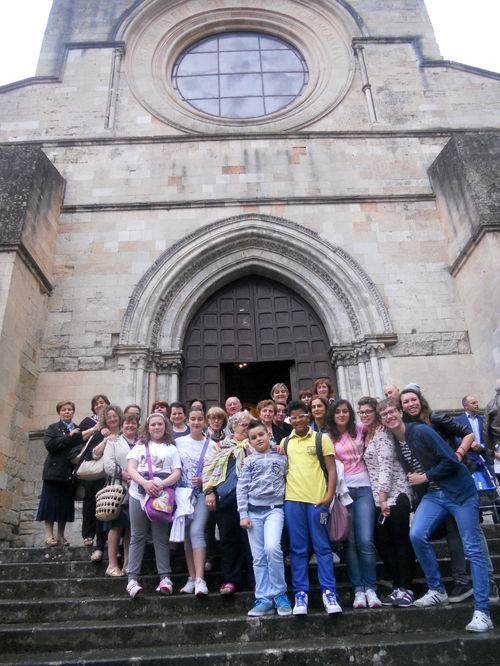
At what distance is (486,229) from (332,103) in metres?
4.84

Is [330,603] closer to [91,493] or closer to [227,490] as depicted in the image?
Result: [227,490]

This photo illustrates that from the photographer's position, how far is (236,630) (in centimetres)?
337

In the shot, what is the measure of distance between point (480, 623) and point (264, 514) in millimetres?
1570

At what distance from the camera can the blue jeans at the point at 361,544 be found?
369 centimetres

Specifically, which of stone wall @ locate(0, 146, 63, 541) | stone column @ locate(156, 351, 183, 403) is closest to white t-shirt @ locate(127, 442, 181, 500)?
stone wall @ locate(0, 146, 63, 541)

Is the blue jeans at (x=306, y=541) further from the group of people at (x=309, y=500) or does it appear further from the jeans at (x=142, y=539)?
the jeans at (x=142, y=539)

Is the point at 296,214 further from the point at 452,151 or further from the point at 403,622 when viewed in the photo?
the point at 403,622

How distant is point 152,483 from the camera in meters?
3.99

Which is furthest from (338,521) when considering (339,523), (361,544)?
(361,544)

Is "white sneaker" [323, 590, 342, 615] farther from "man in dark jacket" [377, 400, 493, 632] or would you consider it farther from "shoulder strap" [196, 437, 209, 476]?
"shoulder strap" [196, 437, 209, 476]

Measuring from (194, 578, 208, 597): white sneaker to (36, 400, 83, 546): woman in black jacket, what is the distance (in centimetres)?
209

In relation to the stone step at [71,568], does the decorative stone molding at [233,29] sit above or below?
above

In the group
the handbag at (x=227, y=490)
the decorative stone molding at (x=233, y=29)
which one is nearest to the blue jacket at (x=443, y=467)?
the handbag at (x=227, y=490)

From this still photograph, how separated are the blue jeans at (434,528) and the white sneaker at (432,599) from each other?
1.5 inches
